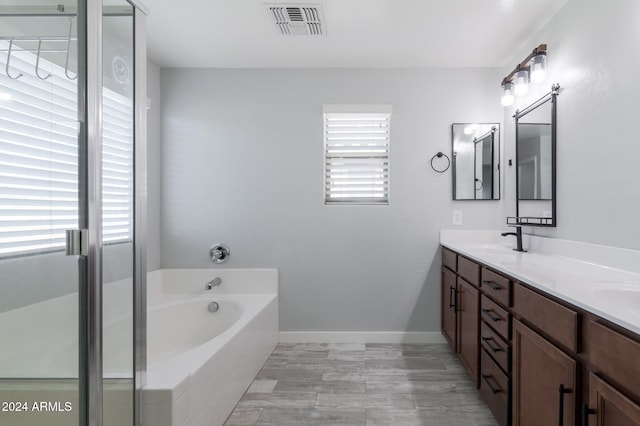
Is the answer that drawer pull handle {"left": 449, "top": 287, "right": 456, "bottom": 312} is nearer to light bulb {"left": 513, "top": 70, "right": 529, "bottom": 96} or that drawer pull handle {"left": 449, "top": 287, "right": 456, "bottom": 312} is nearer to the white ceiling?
light bulb {"left": 513, "top": 70, "right": 529, "bottom": 96}

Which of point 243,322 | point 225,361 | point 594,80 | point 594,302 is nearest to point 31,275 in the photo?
point 225,361

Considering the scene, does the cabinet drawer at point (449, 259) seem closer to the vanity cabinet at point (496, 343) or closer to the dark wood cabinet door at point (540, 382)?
the vanity cabinet at point (496, 343)

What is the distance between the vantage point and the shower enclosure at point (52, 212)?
1101 mm

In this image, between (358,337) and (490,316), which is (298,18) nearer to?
(490,316)

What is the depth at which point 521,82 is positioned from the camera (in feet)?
7.69

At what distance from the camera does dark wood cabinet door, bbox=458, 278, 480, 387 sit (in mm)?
1979

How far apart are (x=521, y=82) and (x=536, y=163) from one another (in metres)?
0.60

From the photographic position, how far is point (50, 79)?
3.66 feet

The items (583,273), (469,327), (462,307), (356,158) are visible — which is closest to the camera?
(583,273)

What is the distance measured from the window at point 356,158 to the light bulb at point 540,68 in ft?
3.70

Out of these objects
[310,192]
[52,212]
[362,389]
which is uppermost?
[310,192]

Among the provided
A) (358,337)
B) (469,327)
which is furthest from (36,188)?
(358,337)

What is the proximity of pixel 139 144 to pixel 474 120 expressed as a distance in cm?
262

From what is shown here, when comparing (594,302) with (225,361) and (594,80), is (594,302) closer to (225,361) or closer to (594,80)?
(594,80)
